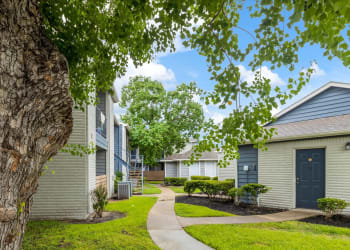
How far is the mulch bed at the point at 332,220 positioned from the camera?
6.44 m

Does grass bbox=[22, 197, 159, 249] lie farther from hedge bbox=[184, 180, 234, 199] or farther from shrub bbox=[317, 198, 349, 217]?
shrub bbox=[317, 198, 349, 217]

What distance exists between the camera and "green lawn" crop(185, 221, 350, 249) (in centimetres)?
457

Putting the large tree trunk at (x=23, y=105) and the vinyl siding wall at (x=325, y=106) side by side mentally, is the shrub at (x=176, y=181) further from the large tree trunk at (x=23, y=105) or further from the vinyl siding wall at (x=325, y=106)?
the large tree trunk at (x=23, y=105)

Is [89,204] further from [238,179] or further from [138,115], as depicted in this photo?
[138,115]

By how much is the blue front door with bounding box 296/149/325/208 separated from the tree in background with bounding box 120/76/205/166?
12.7 m

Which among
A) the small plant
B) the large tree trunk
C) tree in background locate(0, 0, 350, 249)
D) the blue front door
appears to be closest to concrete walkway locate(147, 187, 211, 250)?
the small plant

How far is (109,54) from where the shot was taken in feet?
12.1

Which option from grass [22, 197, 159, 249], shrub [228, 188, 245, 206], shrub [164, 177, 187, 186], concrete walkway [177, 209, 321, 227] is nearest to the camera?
grass [22, 197, 159, 249]

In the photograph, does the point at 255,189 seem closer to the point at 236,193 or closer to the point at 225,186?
the point at 236,193

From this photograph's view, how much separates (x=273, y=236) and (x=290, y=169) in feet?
14.1

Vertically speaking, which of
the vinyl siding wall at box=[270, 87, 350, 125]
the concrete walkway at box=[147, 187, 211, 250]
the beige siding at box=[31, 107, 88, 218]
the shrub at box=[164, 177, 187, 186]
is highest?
the vinyl siding wall at box=[270, 87, 350, 125]

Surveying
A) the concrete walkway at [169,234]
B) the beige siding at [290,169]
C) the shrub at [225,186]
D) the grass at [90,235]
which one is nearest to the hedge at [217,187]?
the shrub at [225,186]

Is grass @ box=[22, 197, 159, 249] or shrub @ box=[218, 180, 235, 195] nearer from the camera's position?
grass @ box=[22, 197, 159, 249]

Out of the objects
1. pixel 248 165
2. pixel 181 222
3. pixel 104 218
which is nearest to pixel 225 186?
pixel 248 165
